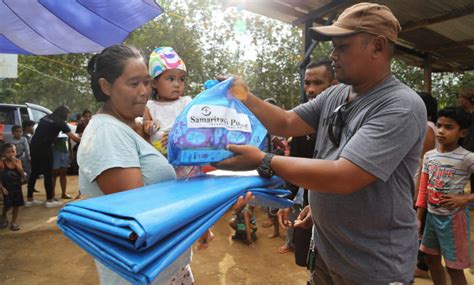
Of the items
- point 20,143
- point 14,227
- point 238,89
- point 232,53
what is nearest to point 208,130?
point 238,89

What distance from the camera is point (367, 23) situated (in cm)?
146

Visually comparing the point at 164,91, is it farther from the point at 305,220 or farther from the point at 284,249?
the point at 284,249

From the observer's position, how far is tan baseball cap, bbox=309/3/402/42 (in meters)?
1.46

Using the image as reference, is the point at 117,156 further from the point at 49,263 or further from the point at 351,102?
the point at 49,263

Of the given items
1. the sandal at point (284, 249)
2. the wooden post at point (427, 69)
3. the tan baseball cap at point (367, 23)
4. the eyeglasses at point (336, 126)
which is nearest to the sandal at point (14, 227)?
the sandal at point (284, 249)

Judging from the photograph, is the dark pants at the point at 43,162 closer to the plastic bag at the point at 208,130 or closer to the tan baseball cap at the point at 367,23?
the plastic bag at the point at 208,130

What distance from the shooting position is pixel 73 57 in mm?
15680

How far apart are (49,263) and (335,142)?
418 cm

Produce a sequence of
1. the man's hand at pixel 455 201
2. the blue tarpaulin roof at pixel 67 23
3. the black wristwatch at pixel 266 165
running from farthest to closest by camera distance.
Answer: the blue tarpaulin roof at pixel 67 23
the man's hand at pixel 455 201
the black wristwatch at pixel 266 165

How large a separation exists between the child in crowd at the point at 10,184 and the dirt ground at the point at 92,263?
12.2 inches

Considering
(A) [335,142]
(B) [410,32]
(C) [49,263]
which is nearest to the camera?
(A) [335,142]

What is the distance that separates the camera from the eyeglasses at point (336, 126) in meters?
1.61

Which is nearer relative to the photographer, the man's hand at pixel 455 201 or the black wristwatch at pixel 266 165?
the black wristwatch at pixel 266 165

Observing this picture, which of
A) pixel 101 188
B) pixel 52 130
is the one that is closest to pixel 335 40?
pixel 101 188
